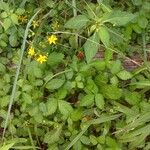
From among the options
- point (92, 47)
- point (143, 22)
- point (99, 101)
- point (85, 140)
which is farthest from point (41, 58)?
point (143, 22)

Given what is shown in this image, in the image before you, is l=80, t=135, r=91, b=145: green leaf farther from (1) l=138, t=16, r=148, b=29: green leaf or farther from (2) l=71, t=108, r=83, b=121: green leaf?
(1) l=138, t=16, r=148, b=29: green leaf

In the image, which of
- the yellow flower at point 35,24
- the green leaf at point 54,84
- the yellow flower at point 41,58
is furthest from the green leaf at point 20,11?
the green leaf at point 54,84

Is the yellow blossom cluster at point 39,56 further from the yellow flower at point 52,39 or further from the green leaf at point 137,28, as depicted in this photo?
the green leaf at point 137,28

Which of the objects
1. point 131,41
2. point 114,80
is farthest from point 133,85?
point 131,41

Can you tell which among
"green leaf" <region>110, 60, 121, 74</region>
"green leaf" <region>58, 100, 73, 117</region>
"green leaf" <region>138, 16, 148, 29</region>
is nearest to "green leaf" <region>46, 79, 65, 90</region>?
"green leaf" <region>58, 100, 73, 117</region>

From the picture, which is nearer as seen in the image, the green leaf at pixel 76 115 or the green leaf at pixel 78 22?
the green leaf at pixel 78 22

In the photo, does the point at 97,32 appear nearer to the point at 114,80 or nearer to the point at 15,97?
the point at 114,80
